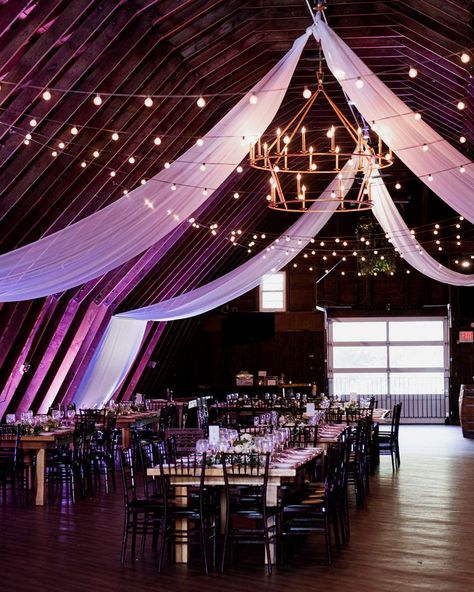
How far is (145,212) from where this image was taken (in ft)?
34.0

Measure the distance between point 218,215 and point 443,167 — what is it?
7.87 metres

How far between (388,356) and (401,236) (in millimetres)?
10023

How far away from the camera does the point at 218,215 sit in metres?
17.8

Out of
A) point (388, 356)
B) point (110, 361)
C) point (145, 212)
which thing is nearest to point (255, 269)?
point (110, 361)

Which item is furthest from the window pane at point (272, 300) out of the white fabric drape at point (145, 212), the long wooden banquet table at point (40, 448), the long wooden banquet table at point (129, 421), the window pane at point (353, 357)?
the white fabric drape at point (145, 212)

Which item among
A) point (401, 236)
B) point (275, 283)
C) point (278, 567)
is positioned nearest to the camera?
point (278, 567)

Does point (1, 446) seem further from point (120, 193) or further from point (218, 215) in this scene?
point (218, 215)

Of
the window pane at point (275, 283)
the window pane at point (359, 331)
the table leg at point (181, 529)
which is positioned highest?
the window pane at point (275, 283)

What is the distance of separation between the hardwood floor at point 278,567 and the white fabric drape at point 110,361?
545 centimetres

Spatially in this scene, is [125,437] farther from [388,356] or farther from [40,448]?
[388,356]

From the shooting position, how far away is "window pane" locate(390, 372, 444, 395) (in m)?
24.4

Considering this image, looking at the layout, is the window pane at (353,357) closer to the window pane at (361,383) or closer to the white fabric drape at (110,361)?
the window pane at (361,383)

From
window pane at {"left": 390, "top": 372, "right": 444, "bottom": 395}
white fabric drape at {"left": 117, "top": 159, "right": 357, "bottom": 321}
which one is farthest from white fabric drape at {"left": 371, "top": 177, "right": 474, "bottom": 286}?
window pane at {"left": 390, "top": 372, "right": 444, "bottom": 395}

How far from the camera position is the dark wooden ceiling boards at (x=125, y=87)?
10.1 meters
